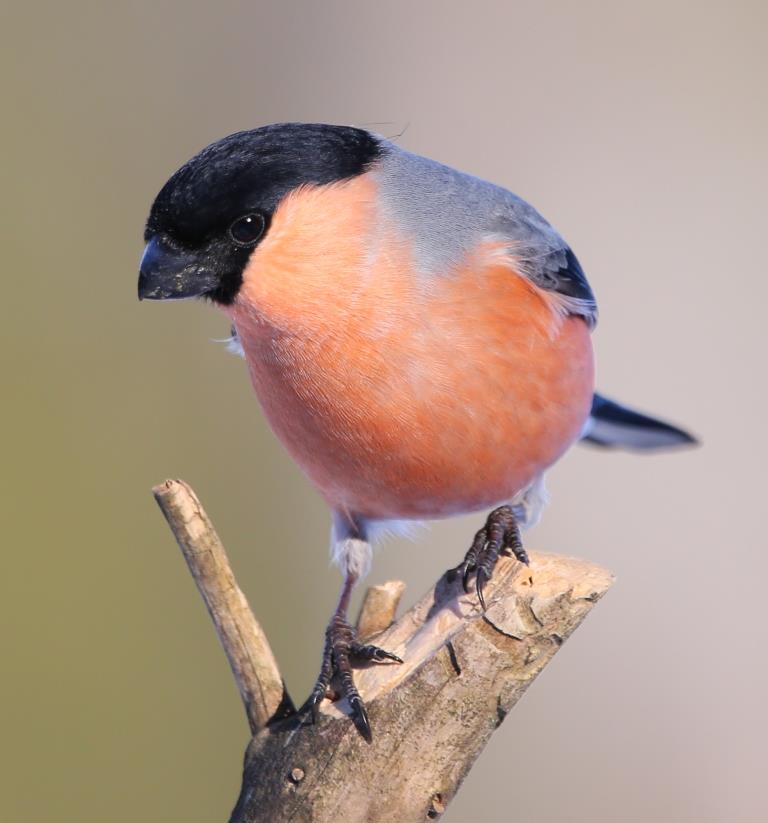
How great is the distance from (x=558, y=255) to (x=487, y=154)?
5.83 ft

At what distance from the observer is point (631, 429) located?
2.57m

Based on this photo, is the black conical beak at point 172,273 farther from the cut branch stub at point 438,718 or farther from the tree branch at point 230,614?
the cut branch stub at point 438,718

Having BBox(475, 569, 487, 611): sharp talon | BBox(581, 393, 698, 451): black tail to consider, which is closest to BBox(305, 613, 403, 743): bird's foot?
BBox(475, 569, 487, 611): sharp talon

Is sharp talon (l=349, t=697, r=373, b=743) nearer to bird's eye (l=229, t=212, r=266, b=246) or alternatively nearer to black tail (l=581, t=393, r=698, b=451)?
bird's eye (l=229, t=212, r=266, b=246)

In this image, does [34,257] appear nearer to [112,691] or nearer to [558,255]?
[112,691]

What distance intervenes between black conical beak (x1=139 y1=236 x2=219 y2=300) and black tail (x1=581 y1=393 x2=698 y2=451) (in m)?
1.16

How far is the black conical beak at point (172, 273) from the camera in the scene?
1711 mm

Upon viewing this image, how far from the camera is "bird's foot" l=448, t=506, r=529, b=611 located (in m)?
1.80

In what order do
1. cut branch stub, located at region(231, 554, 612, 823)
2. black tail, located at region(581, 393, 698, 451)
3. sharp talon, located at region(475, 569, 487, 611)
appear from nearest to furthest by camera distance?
cut branch stub, located at region(231, 554, 612, 823)
sharp talon, located at region(475, 569, 487, 611)
black tail, located at region(581, 393, 698, 451)

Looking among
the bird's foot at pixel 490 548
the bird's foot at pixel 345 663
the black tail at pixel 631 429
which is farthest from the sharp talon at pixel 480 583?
the black tail at pixel 631 429

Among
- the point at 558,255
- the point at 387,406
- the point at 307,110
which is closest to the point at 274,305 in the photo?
the point at 387,406

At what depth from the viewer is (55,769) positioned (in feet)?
10.9

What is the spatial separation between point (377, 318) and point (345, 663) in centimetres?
59

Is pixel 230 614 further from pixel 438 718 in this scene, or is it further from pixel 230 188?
pixel 230 188
